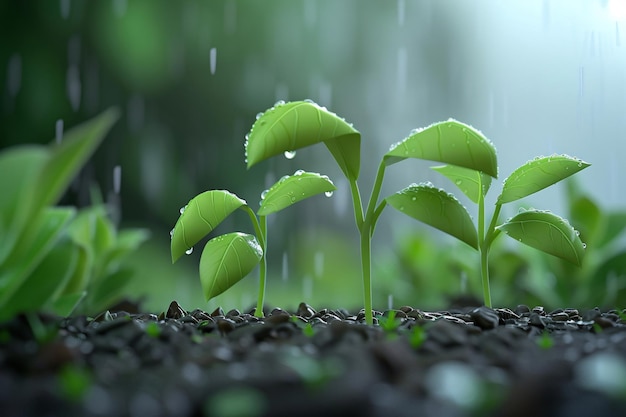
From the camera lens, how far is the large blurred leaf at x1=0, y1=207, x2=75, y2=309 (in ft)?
2.14

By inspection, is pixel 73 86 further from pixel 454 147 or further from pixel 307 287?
pixel 454 147

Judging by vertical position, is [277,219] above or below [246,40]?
below

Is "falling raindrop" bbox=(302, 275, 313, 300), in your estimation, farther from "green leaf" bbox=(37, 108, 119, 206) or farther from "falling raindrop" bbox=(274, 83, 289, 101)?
"green leaf" bbox=(37, 108, 119, 206)

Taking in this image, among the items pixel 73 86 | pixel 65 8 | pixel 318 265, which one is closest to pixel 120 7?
pixel 65 8

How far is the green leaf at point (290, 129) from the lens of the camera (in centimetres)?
71

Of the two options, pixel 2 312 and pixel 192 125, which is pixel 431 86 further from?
pixel 2 312

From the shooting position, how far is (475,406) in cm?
38

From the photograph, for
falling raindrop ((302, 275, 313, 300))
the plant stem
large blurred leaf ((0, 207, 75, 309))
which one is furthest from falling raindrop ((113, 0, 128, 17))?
large blurred leaf ((0, 207, 75, 309))

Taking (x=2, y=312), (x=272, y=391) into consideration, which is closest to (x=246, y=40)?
(x=2, y=312)

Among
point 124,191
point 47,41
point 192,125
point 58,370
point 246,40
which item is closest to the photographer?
point 58,370

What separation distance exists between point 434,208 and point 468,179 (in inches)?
7.6

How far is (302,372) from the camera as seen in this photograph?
0.44 metres

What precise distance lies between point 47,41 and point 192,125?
967 mm

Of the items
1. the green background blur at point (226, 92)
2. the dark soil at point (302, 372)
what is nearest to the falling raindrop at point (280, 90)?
the green background blur at point (226, 92)
